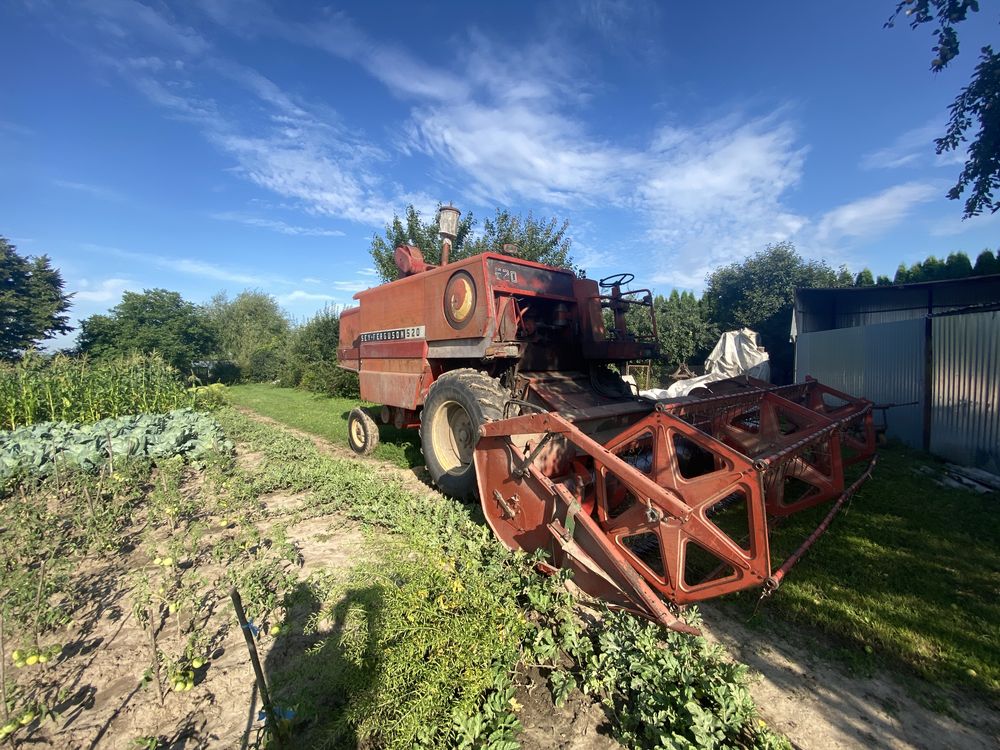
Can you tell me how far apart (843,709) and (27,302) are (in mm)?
37511

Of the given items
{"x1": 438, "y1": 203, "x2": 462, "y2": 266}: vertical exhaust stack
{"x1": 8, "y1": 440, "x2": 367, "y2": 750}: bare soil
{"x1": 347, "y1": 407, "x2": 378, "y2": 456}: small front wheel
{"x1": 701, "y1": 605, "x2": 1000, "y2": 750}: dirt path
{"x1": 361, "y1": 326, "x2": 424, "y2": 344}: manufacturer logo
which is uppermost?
{"x1": 438, "y1": 203, "x2": 462, "y2": 266}: vertical exhaust stack

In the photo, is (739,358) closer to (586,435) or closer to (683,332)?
(683,332)

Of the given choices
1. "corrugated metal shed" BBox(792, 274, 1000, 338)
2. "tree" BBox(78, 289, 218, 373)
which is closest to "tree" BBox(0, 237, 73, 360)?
"tree" BBox(78, 289, 218, 373)

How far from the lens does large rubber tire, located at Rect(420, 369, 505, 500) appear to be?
4059mm

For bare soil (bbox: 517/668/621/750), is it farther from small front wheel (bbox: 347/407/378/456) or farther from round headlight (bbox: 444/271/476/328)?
small front wheel (bbox: 347/407/378/456)

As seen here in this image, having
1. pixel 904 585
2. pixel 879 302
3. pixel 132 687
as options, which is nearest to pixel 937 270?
pixel 879 302

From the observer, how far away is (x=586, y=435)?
10.1ft

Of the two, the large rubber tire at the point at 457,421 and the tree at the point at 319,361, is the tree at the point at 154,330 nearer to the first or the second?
the tree at the point at 319,361

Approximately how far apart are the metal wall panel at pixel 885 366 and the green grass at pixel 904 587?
122 inches

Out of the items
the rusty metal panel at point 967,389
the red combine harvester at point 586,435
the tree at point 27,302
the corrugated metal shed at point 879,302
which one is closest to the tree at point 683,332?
the corrugated metal shed at point 879,302

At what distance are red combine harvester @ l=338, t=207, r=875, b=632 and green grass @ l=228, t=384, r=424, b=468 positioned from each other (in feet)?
2.03

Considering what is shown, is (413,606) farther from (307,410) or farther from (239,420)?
(307,410)

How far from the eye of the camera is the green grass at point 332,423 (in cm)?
693

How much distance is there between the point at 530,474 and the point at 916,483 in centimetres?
548
